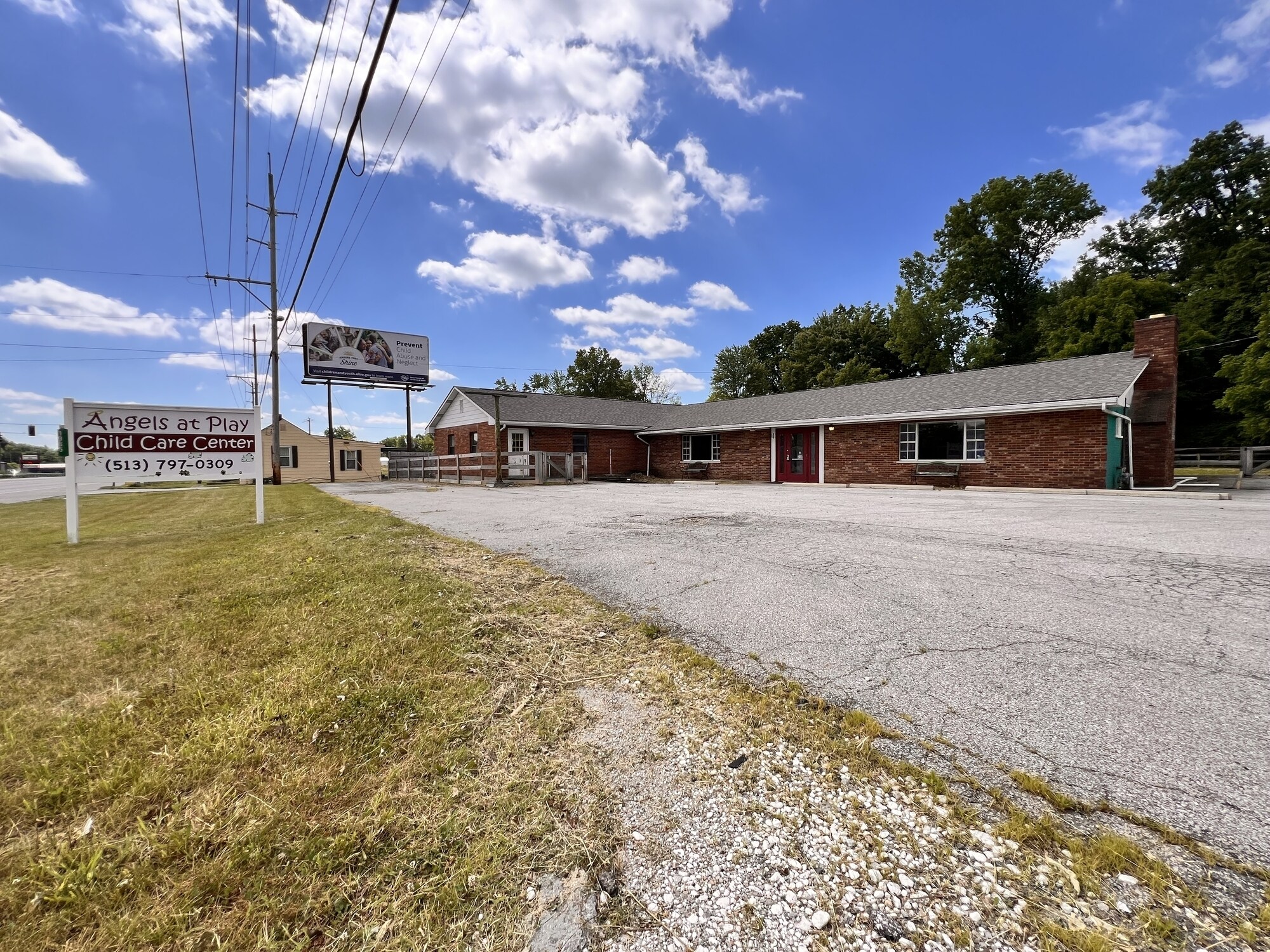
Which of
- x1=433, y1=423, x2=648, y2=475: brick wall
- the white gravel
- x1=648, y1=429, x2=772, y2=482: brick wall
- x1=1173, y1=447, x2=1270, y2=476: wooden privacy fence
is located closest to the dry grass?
the white gravel

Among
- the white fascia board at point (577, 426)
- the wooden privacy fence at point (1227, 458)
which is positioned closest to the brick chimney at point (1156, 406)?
the wooden privacy fence at point (1227, 458)

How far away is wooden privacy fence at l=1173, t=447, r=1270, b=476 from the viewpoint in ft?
66.2

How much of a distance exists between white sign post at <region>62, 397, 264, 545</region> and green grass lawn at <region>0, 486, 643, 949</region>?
4540mm

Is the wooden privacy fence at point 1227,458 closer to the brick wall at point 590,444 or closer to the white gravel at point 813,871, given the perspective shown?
the brick wall at point 590,444

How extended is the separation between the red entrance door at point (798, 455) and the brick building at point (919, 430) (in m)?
0.04

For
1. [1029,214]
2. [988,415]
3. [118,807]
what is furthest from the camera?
[1029,214]

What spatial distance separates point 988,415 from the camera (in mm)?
14984

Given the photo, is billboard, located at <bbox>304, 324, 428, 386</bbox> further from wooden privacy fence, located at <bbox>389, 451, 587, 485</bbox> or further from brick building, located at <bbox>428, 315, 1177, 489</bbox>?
wooden privacy fence, located at <bbox>389, 451, 587, 485</bbox>

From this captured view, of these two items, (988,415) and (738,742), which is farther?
(988,415)

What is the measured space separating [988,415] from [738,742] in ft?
54.1

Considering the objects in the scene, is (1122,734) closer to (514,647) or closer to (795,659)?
(795,659)

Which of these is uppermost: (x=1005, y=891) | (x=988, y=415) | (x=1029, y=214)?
(x=1029, y=214)

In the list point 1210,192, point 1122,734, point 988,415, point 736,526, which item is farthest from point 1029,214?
point 1122,734

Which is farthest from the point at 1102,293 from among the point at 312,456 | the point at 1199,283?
the point at 312,456
